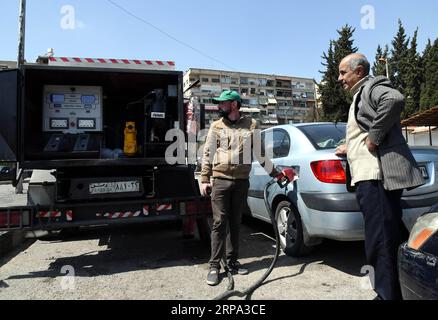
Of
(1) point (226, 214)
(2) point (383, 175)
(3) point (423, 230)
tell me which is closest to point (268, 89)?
(1) point (226, 214)

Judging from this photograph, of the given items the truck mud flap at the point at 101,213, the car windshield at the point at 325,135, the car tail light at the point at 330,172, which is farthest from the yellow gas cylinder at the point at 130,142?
the car tail light at the point at 330,172

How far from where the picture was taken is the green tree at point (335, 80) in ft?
134

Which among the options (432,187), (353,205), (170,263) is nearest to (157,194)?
(170,263)

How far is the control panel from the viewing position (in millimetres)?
5051

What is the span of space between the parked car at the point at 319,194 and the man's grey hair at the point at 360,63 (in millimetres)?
979

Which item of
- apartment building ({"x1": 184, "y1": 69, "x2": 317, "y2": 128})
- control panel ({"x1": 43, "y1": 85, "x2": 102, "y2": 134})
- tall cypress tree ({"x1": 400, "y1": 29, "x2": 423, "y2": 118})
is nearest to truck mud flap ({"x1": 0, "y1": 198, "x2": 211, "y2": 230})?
control panel ({"x1": 43, "y1": 85, "x2": 102, "y2": 134})

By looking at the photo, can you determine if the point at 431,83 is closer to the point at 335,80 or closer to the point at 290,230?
the point at 335,80

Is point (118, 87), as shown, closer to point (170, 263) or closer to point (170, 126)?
point (170, 126)

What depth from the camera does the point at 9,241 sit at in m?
5.43

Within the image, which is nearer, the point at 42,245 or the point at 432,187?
the point at 432,187

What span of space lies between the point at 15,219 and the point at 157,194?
1.60 metres

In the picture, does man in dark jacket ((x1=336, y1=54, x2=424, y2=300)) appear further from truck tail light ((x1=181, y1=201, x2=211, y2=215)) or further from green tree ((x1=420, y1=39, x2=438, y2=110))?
green tree ((x1=420, y1=39, x2=438, y2=110))

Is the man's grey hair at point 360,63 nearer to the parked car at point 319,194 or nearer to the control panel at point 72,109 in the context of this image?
the parked car at point 319,194

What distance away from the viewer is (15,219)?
3.99 metres
